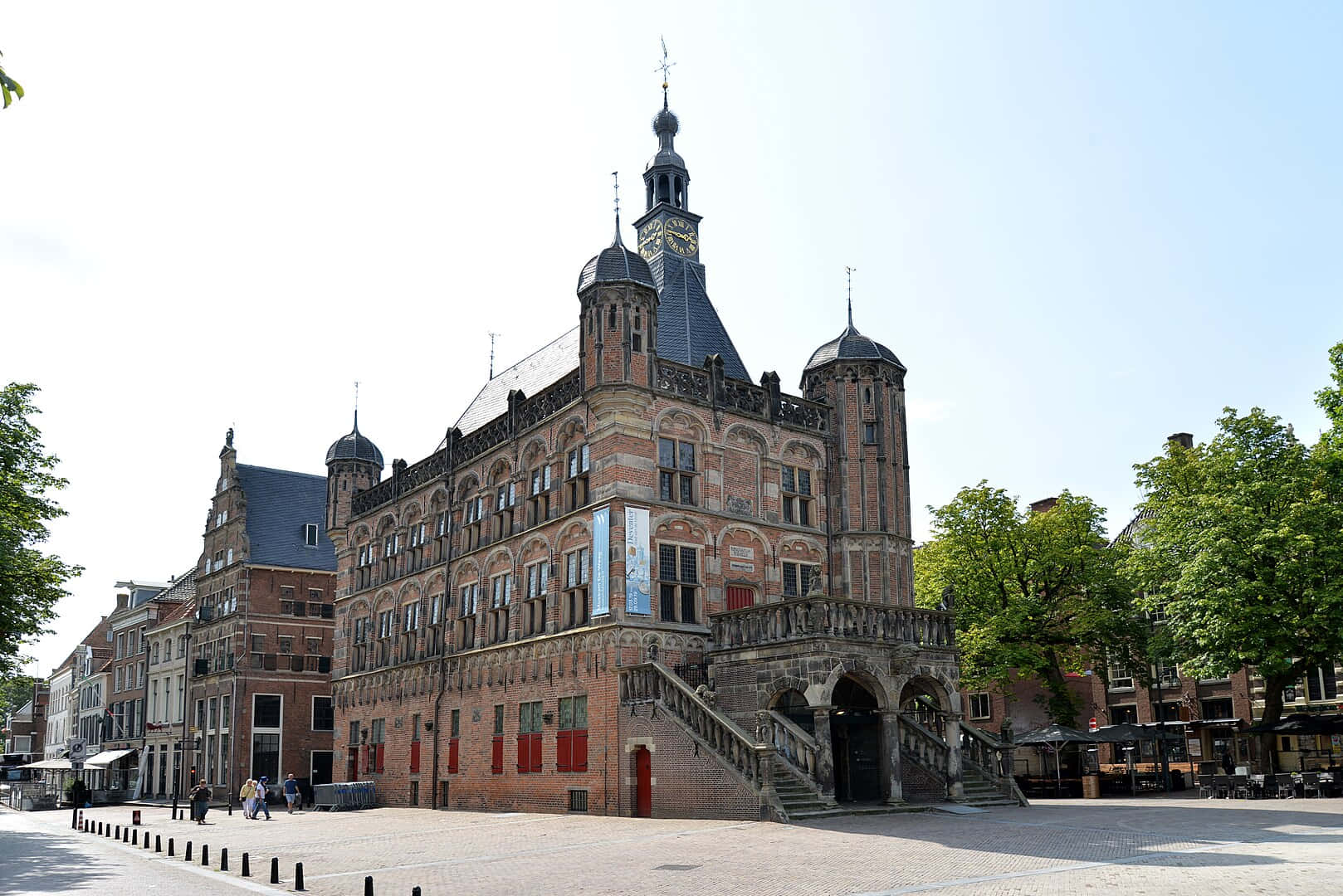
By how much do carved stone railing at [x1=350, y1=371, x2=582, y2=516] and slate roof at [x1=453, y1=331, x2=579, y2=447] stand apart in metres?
1.34

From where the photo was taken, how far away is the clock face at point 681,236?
3994 cm

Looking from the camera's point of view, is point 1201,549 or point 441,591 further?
point 441,591

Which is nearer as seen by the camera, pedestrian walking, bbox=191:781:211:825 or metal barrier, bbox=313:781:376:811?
pedestrian walking, bbox=191:781:211:825

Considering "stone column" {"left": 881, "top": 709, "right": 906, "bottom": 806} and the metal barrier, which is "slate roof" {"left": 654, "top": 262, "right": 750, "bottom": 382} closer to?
"stone column" {"left": 881, "top": 709, "right": 906, "bottom": 806}

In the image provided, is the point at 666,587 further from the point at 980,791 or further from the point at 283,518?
the point at 283,518

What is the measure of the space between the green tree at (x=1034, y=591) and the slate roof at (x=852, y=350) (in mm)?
9532

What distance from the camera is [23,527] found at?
3250 centimetres

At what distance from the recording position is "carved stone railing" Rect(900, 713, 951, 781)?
94.0 ft

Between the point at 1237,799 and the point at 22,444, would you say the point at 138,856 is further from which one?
the point at 1237,799

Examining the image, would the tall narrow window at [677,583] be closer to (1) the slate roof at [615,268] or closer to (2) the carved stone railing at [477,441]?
(2) the carved stone railing at [477,441]

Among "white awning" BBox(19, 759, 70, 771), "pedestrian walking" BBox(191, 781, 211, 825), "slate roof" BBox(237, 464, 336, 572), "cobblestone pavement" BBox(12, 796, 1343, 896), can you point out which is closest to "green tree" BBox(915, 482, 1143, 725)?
"cobblestone pavement" BBox(12, 796, 1343, 896)

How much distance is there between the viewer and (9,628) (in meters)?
31.6

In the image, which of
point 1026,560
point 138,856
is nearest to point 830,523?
point 1026,560

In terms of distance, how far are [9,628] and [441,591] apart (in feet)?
45.2
